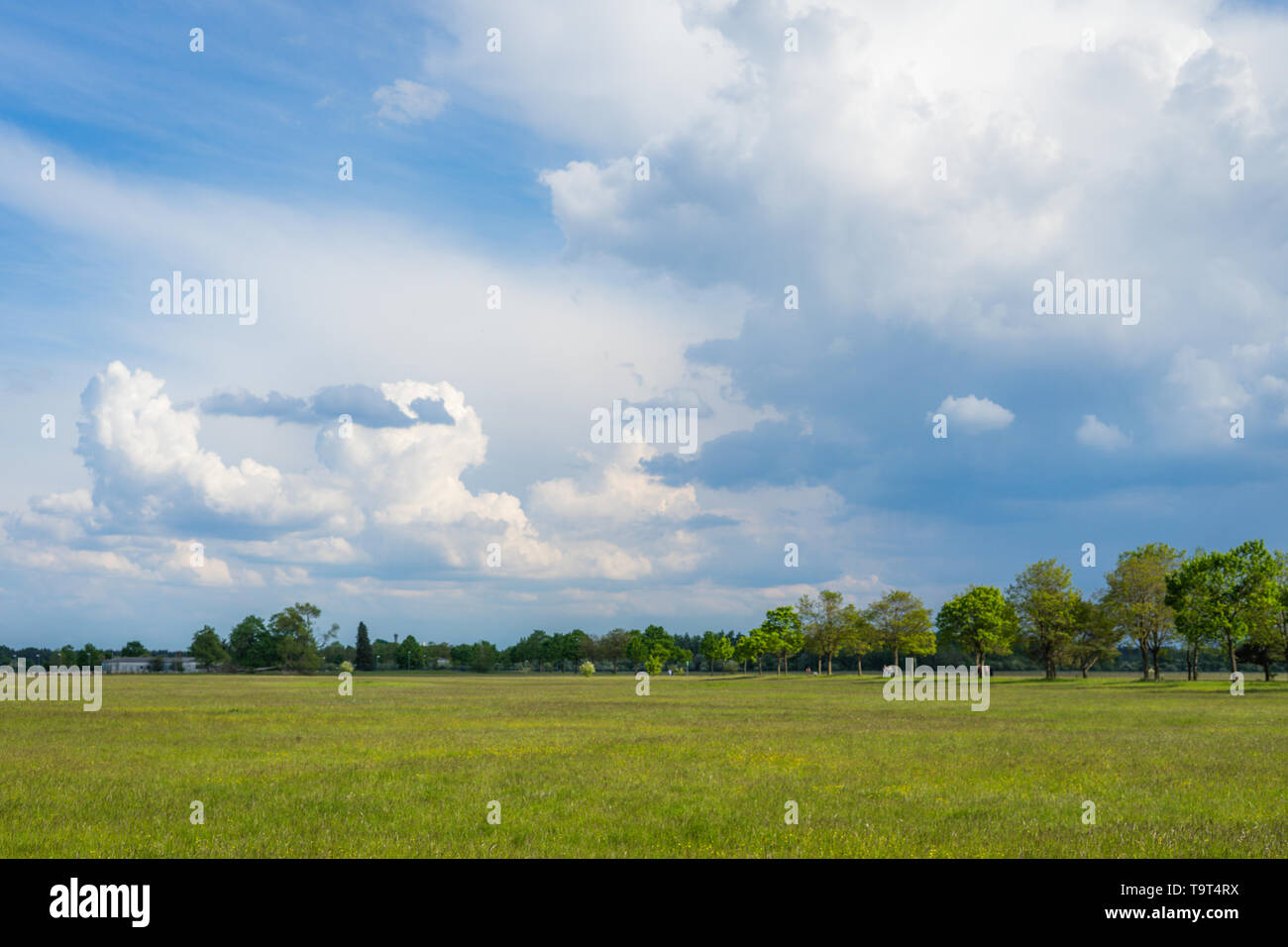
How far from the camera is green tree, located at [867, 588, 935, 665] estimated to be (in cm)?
13700

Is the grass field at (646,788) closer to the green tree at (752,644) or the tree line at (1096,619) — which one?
the tree line at (1096,619)

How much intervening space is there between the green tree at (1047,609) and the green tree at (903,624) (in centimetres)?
2568

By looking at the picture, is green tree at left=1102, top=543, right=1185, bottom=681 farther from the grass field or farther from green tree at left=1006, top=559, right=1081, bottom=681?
the grass field

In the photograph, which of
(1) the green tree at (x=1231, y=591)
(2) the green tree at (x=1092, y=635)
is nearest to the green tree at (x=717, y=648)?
(2) the green tree at (x=1092, y=635)

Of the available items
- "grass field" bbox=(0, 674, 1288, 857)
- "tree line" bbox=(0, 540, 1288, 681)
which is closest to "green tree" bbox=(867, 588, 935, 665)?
"tree line" bbox=(0, 540, 1288, 681)

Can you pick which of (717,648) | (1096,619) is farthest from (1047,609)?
(717,648)

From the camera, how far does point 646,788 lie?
20078 mm

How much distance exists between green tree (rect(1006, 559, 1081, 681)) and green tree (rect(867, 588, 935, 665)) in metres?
25.7

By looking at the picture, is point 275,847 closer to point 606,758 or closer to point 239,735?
point 606,758

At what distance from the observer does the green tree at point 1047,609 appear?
107562 millimetres

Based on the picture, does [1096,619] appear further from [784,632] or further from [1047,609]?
[784,632]
